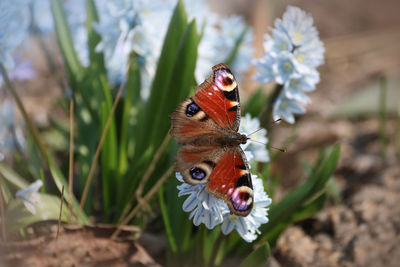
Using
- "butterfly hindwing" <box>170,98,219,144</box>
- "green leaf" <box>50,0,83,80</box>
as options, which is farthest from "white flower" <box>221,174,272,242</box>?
"green leaf" <box>50,0,83,80</box>

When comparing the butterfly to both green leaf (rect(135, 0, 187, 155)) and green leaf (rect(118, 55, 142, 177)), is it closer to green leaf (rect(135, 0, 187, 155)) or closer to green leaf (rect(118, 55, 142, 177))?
green leaf (rect(135, 0, 187, 155))

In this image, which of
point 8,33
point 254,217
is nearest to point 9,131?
point 8,33

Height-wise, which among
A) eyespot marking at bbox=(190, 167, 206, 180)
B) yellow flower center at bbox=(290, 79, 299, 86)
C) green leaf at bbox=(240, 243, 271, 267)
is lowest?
green leaf at bbox=(240, 243, 271, 267)

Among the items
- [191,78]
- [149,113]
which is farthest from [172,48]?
[149,113]

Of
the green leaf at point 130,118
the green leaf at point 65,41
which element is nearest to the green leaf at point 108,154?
the green leaf at point 130,118

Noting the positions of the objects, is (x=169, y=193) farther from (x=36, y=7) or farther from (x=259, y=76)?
(x=36, y=7)

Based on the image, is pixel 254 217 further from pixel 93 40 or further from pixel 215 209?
pixel 93 40
